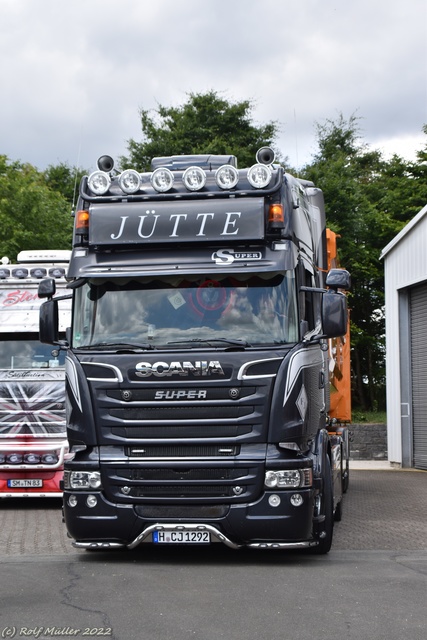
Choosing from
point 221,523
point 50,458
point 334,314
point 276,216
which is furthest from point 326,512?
point 50,458

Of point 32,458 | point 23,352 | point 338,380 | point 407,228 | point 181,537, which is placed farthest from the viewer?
point 407,228

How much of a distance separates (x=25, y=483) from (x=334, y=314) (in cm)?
676

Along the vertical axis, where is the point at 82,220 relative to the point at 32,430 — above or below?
above

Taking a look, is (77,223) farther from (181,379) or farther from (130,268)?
(181,379)

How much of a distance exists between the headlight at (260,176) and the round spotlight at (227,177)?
0.15m

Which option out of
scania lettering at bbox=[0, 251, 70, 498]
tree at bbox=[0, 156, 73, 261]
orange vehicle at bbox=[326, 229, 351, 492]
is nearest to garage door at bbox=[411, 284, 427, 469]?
orange vehicle at bbox=[326, 229, 351, 492]

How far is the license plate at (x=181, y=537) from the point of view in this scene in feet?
31.5

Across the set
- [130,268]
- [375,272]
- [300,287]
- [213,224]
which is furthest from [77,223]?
[375,272]

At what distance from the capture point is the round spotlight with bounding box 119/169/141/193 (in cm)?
1017

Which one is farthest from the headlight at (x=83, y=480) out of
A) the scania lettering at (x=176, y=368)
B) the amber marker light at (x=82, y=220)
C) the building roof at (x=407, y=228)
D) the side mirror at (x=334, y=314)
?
the building roof at (x=407, y=228)

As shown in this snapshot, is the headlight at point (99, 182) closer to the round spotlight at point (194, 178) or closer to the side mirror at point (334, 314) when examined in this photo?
the round spotlight at point (194, 178)

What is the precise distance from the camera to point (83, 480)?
32.2ft

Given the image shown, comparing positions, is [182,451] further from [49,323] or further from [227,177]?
[227,177]

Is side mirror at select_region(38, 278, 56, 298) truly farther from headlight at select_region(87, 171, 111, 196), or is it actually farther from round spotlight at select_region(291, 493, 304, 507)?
round spotlight at select_region(291, 493, 304, 507)
